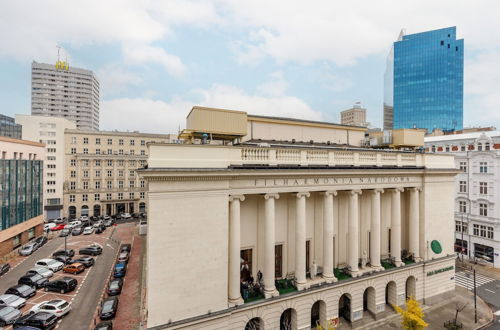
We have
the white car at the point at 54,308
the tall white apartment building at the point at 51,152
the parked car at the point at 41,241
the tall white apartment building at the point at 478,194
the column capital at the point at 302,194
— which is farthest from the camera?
the tall white apartment building at the point at 51,152

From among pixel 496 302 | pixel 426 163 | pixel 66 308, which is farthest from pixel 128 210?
pixel 496 302

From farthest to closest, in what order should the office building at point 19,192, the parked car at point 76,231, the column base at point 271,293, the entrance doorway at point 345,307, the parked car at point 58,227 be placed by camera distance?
the parked car at point 58,227 < the parked car at point 76,231 < the office building at point 19,192 < the entrance doorway at point 345,307 < the column base at point 271,293

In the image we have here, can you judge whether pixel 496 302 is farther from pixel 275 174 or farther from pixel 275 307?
pixel 275 174

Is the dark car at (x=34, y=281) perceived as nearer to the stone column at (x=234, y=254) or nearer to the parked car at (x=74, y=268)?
the parked car at (x=74, y=268)

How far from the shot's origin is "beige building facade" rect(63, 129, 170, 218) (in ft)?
232

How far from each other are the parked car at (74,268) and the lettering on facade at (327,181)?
103 feet

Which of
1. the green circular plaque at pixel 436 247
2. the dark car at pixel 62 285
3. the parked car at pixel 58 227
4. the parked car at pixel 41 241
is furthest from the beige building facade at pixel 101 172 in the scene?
the green circular plaque at pixel 436 247

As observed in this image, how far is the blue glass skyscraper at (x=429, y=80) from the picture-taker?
97.8 m

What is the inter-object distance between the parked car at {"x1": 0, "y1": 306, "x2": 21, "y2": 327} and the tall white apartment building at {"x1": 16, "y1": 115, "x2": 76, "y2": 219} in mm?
53070

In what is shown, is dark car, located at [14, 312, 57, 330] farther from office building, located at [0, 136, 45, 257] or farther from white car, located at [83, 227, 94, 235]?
white car, located at [83, 227, 94, 235]

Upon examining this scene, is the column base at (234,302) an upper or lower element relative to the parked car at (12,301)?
upper

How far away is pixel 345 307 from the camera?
24.1 m

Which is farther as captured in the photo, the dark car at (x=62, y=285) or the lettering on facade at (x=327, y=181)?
the dark car at (x=62, y=285)

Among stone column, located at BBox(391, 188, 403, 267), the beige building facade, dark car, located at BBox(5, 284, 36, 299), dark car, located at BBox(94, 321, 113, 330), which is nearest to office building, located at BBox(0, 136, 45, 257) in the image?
the beige building facade
